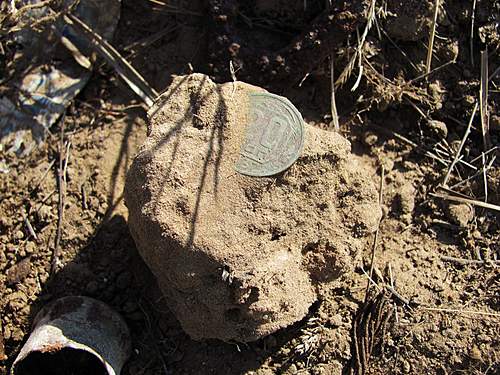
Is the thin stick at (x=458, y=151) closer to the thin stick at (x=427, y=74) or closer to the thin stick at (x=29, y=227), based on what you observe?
the thin stick at (x=427, y=74)

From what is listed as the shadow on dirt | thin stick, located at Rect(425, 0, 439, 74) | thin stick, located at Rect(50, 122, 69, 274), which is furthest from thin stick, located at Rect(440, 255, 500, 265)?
thin stick, located at Rect(50, 122, 69, 274)

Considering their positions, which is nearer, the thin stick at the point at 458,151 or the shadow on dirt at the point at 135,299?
the shadow on dirt at the point at 135,299

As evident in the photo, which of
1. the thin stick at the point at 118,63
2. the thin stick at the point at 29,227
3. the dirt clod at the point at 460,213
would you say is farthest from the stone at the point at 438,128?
the thin stick at the point at 29,227

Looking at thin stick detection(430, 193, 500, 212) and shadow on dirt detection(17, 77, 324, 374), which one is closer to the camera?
shadow on dirt detection(17, 77, 324, 374)

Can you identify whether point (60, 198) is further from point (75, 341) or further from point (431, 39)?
point (431, 39)

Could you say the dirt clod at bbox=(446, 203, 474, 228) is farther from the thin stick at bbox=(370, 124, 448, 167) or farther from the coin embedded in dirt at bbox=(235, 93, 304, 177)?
the coin embedded in dirt at bbox=(235, 93, 304, 177)

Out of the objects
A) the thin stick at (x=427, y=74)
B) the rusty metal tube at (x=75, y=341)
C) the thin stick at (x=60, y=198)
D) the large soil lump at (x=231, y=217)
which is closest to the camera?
the large soil lump at (x=231, y=217)

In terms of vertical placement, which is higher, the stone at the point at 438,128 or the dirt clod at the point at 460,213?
the stone at the point at 438,128
